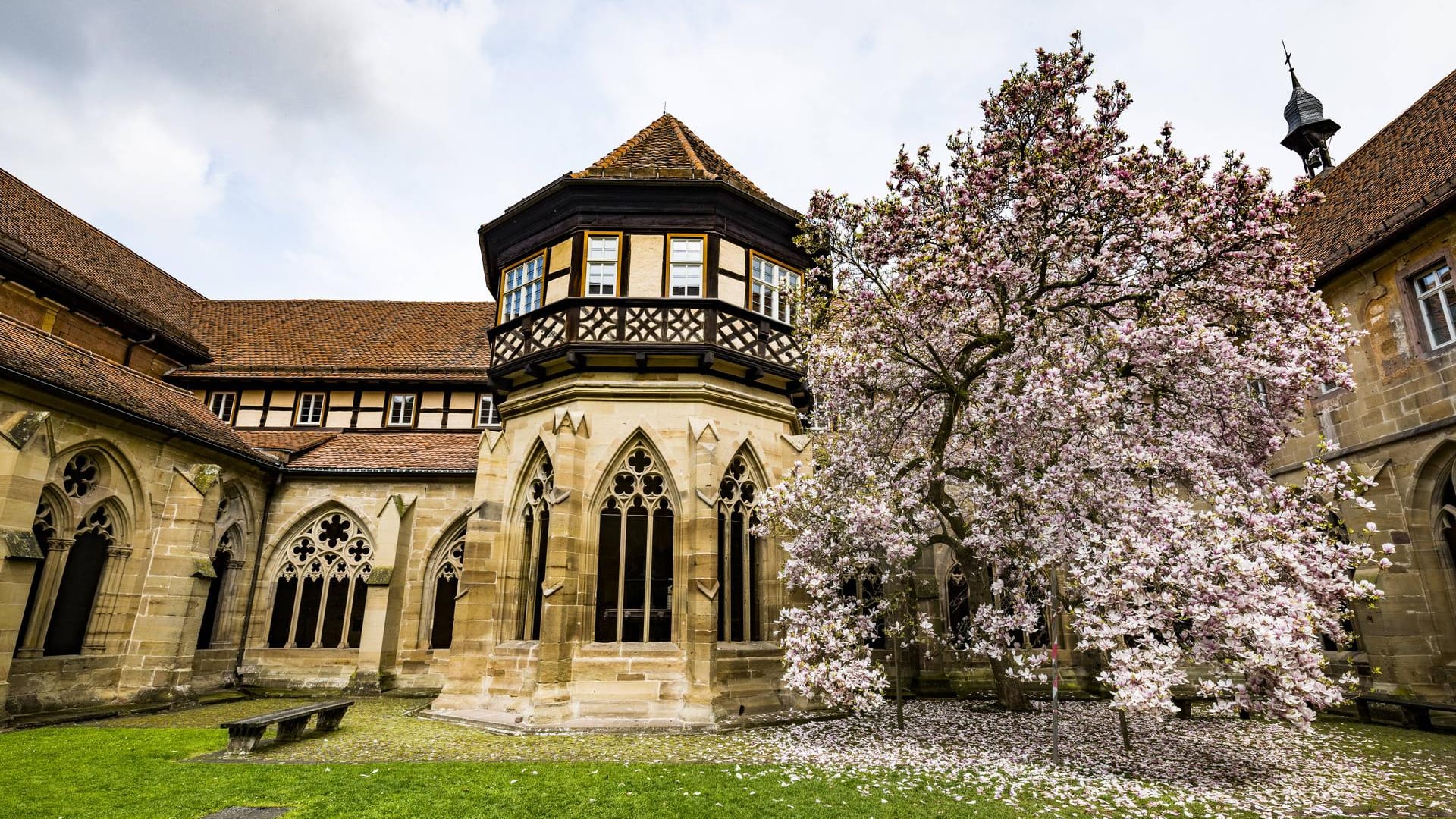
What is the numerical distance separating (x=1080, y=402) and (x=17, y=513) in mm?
16705

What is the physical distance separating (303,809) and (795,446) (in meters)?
9.88

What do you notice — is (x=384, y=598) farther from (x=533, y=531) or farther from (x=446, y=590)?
(x=533, y=531)

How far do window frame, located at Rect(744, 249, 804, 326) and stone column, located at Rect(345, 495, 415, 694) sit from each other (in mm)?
10221

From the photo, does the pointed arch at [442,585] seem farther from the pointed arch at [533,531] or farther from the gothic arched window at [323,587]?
the pointed arch at [533,531]

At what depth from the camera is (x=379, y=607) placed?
17.0 meters

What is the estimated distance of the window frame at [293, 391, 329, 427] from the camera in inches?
836

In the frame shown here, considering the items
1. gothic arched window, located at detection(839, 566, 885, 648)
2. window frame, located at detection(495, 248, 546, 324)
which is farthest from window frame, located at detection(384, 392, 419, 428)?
gothic arched window, located at detection(839, 566, 885, 648)

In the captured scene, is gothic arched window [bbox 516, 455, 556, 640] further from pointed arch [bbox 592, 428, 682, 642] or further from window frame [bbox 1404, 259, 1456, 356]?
window frame [bbox 1404, 259, 1456, 356]

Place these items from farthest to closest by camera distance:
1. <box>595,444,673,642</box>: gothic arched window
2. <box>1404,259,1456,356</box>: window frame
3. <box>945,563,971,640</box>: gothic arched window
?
<box>945,563,971,640</box>: gothic arched window, <box>1404,259,1456,356</box>: window frame, <box>595,444,673,642</box>: gothic arched window

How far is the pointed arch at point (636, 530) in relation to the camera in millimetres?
12680

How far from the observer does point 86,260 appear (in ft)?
62.7

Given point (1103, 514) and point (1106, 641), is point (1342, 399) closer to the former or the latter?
point (1103, 514)

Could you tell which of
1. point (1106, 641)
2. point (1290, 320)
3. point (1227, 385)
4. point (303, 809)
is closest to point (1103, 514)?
point (1106, 641)

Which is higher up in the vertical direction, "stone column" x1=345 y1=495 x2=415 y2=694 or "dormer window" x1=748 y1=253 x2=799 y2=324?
"dormer window" x1=748 y1=253 x2=799 y2=324
